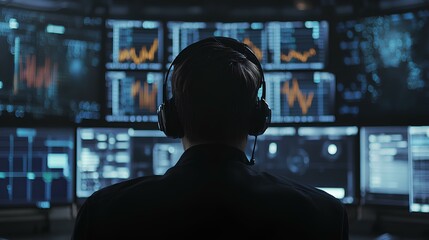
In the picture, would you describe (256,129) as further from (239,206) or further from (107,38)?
(107,38)

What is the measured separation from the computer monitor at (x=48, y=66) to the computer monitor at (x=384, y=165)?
1.03 meters

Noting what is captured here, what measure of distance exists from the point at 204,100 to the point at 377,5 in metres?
1.56

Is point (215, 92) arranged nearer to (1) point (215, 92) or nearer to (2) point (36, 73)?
(1) point (215, 92)

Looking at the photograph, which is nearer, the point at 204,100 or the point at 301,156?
the point at 204,100

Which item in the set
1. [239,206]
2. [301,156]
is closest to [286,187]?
[239,206]

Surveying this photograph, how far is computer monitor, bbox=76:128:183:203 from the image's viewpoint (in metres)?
2.14

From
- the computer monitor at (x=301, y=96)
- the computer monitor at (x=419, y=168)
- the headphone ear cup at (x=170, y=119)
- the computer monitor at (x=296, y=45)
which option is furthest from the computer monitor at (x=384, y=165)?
the headphone ear cup at (x=170, y=119)

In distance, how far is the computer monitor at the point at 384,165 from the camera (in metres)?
2.05

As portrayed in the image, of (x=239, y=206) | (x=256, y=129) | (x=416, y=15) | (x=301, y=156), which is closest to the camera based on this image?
(x=239, y=206)

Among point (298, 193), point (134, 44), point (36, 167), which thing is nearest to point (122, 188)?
point (298, 193)

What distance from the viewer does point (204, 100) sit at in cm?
81

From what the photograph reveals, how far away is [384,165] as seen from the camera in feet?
6.84

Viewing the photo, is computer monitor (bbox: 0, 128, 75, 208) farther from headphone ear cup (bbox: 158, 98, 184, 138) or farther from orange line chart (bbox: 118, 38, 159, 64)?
headphone ear cup (bbox: 158, 98, 184, 138)

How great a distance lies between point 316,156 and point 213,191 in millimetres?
1446
